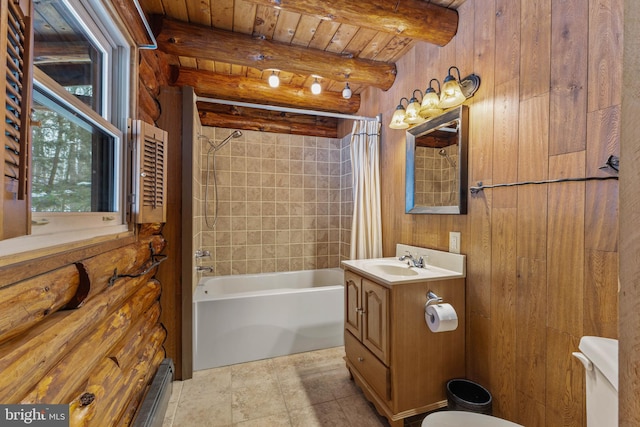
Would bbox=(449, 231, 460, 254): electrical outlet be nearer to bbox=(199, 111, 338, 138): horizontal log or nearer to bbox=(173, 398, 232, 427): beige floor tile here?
bbox=(173, 398, 232, 427): beige floor tile

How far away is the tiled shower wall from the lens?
121 inches

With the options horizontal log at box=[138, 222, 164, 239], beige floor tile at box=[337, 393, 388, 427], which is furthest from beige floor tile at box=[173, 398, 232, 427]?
horizontal log at box=[138, 222, 164, 239]

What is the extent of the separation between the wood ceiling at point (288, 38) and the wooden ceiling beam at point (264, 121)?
0.29m

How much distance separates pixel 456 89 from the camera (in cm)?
159

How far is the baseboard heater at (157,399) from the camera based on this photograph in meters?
1.40

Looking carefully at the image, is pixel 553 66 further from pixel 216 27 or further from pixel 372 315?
pixel 216 27

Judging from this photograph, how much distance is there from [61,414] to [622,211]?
5.05 ft

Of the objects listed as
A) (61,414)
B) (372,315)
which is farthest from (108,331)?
(372,315)

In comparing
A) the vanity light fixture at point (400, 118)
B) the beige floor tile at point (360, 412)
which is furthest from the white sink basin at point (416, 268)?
the vanity light fixture at point (400, 118)

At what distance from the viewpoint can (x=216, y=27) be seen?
202 cm

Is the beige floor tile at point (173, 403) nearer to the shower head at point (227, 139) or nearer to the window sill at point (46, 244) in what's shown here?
the window sill at point (46, 244)

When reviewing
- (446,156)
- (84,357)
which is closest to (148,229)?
(84,357)

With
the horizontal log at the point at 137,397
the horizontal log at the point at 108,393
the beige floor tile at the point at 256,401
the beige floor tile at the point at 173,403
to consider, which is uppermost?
the horizontal log at the point at 108,393

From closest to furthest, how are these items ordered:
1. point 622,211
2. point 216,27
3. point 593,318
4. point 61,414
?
point 622,211 → point 61,414 → point 593,318 → point 216,27
